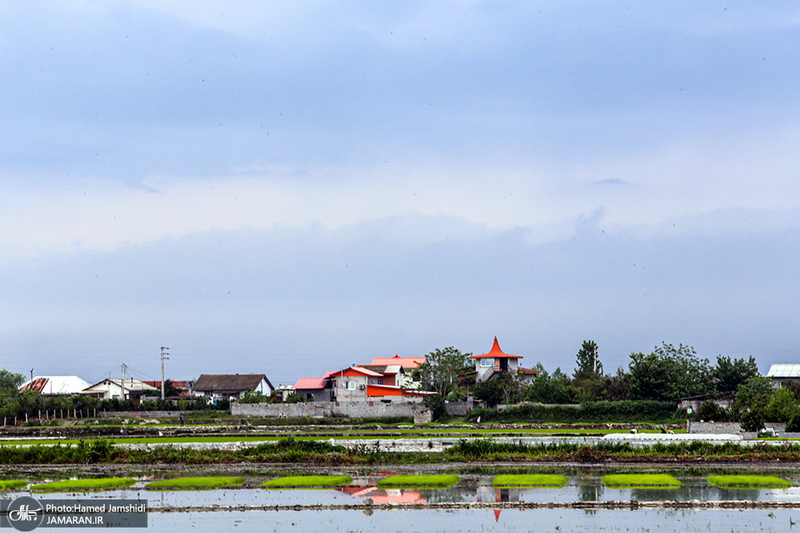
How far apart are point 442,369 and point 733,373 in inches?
1150

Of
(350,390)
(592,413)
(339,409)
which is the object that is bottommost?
(592,413)

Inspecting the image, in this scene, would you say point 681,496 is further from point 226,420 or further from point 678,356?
point 678,356

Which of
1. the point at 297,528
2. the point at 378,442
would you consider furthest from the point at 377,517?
the point at 378,442

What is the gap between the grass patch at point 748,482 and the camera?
2748 cm

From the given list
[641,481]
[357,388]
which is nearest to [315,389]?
[357,388]

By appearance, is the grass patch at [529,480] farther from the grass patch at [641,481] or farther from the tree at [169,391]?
the tree at [169,391]

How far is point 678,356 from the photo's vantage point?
264ft

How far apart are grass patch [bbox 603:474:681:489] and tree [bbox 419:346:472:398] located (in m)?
54.8

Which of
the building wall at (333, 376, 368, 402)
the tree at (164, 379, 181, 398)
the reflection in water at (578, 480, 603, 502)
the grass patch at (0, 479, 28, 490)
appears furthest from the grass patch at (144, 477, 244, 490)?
the tree at (164, 379, 181, 398)

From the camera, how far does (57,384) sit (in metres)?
121

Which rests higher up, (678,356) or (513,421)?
(678,356)

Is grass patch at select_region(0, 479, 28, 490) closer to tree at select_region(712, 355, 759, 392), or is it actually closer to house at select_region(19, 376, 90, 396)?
tree at select_region(712, 355, 759, 392)

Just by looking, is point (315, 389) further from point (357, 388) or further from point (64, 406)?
point (64, 406)

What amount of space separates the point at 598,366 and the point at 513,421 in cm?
3831
